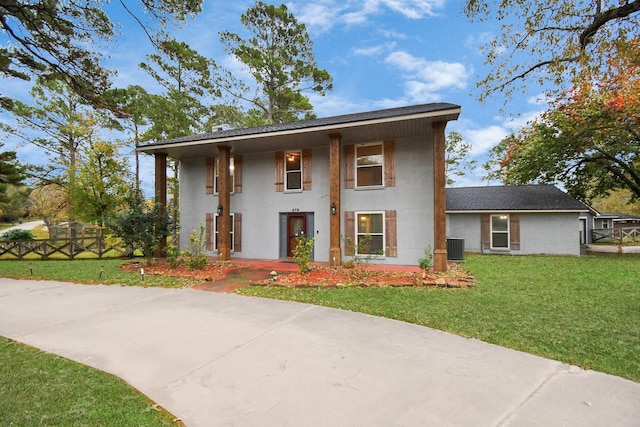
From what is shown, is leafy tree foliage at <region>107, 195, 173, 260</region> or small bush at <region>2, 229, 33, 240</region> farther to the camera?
small bush at <region>2, 229, 33, 240</region>

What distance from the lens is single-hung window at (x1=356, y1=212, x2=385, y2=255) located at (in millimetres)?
10312

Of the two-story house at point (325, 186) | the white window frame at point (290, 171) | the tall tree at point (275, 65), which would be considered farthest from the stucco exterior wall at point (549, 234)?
the tall tree at point (275, 65)

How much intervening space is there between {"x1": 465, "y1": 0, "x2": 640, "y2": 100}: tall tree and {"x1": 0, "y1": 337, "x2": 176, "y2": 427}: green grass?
30.0ft

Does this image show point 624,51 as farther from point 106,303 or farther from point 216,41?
point 216,41

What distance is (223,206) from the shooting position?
1113 centimetres

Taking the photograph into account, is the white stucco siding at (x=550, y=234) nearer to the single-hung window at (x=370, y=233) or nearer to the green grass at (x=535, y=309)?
the green grass at (x=535, y=309)

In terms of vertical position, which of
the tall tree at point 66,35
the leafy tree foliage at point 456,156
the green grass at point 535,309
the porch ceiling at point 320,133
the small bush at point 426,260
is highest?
the leafy tree foliage at point 456,156

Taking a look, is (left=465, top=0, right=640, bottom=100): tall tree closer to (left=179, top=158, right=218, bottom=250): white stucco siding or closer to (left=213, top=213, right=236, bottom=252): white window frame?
(left=213, top=213, right=236, bottom=252): white window frame

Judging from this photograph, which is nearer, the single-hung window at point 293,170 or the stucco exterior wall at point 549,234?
the single-hung window at point 293,170

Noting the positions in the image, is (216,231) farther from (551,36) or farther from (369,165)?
(551,36)

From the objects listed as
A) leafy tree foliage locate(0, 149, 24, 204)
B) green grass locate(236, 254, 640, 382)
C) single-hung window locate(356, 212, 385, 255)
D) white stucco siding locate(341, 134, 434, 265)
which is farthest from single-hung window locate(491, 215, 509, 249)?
leafy tree foliage locate(0, 149, 24, 204)

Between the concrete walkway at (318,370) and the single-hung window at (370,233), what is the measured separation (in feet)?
18.0

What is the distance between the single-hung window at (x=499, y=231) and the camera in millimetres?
14359

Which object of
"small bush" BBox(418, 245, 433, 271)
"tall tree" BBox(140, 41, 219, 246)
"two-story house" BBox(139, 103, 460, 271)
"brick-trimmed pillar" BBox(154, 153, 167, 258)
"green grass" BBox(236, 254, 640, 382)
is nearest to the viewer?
"green grass" BBox(236, 254, 640, 382)
